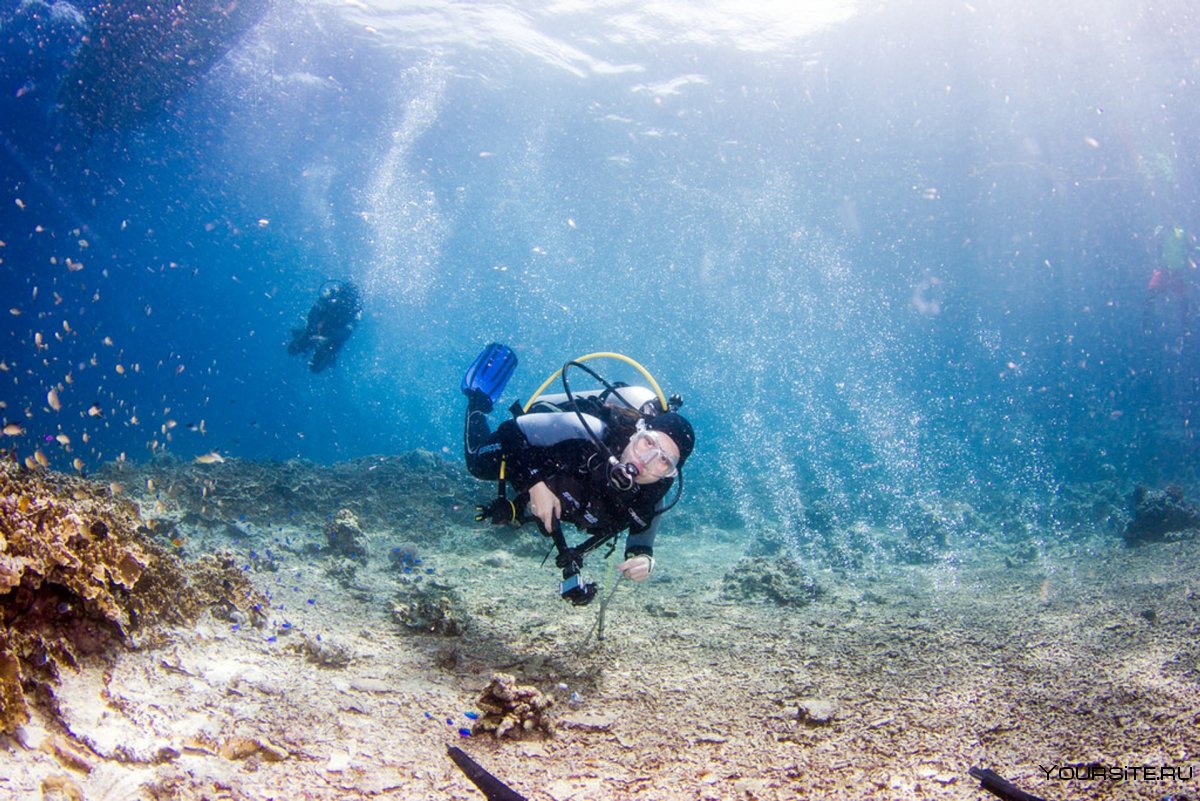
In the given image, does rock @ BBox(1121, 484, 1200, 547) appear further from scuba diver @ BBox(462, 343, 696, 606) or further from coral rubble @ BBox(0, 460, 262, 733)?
coral rubble @ BBox(0, 460, 262, 733)

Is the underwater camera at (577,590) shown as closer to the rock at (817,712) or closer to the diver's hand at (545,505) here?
the diver's hand at (545,505)

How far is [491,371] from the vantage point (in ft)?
21.7

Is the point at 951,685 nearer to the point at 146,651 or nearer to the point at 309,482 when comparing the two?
the point at 146,651

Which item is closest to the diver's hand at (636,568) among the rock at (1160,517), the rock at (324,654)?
the rock at (324,654)

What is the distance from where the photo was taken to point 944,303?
173 ft

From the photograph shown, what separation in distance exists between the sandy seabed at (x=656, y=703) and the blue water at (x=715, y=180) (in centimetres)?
745

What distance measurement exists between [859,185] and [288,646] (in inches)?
1321

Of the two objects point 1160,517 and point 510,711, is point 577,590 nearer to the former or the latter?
point 510,711

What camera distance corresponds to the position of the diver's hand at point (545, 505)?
4.14 m

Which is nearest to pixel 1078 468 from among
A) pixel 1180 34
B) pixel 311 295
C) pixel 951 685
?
pixel 1180 34

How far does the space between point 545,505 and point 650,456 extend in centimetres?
91

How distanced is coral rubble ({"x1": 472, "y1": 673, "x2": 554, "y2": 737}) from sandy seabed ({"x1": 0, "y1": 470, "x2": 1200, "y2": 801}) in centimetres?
8

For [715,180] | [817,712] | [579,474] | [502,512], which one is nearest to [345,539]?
[502,512]

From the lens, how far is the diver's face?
403cm
